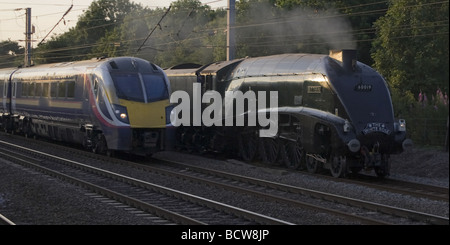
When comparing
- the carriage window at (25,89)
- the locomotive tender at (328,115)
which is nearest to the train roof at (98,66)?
the carriage window at (25,89)

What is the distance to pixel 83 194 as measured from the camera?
14.2 meters

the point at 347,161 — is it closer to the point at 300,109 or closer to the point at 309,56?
the point at 300,109

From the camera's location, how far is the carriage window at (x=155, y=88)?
813 inches

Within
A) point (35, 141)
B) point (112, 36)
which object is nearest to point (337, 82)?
point (35, 141)

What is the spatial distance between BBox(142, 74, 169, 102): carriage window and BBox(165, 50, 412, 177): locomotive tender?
8.40ft

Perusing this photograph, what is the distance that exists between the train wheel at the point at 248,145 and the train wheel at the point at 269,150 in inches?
13.8

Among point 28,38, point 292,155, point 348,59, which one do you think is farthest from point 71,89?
point 28,38

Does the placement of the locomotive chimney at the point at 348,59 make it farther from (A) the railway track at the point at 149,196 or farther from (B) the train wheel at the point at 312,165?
(A) the railway track at the point at 149,196

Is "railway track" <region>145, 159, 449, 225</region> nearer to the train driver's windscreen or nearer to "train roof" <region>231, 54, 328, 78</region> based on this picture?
the train driver's windscreen

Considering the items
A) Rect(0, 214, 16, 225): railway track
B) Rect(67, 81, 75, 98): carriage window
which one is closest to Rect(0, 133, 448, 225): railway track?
Rect(67, 81, 75, 98): carriage window

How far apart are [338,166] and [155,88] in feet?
21.8

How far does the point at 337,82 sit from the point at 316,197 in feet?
13.3

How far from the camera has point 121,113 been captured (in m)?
20.1

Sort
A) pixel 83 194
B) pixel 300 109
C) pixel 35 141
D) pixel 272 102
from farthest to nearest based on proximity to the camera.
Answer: pixel 35 141 → pixel 272 102 → pixel 300 109 → pixel 83 194
